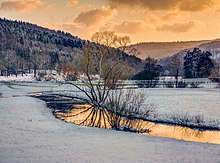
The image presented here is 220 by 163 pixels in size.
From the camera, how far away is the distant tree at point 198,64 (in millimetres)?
101812

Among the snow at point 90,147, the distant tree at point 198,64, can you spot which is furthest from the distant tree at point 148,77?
the snow at point 90,147

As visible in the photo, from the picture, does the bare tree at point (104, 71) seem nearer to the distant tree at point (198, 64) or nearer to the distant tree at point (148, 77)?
the distant tree at point (148, 77)

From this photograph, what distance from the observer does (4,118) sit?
89.6 ft

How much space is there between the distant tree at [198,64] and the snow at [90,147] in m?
84.9

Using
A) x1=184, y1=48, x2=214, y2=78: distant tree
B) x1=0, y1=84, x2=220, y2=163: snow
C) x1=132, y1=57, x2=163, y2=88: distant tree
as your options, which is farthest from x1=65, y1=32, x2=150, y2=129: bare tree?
x1=184, y1=48, x2=214, y2=78: distant tree

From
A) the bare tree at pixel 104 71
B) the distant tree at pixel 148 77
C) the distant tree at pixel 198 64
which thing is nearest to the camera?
the bare tree at pixel 104 71

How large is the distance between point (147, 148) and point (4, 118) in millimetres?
14844

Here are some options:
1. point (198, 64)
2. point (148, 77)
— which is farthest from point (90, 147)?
point (198, 64)

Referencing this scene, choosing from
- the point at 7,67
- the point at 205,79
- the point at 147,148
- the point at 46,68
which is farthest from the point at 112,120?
the point at 46,68

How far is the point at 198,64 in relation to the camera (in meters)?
103

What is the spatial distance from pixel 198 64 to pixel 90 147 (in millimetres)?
91040

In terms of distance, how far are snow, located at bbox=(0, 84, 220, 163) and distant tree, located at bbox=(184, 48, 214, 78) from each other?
8488 cm

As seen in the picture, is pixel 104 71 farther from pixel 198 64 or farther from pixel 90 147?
pixel 198 64

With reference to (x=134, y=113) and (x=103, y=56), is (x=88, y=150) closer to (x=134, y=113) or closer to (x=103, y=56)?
(x=134, y=113)
